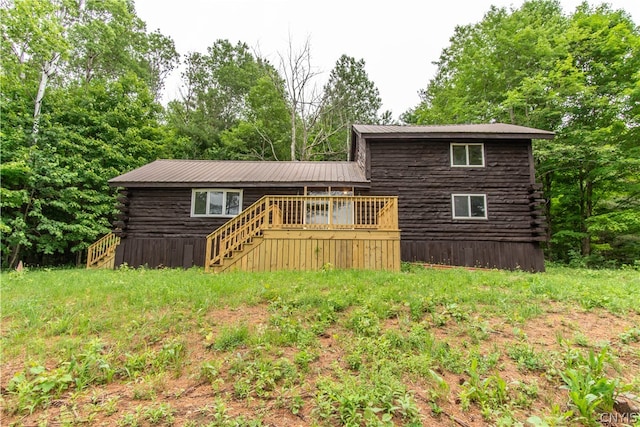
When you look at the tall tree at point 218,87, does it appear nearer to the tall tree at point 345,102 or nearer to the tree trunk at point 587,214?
the tall tree at point 345,102

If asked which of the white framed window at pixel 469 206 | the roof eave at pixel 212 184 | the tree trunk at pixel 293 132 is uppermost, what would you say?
the tree trunk at pixel 293 132

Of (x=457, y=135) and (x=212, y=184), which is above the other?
(x=457, y=135)

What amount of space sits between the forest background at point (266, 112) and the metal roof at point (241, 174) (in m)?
2.68

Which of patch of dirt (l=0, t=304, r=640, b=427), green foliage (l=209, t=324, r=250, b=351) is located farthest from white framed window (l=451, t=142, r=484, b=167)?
green foliage (l=209, t=324, r=250, b=351)

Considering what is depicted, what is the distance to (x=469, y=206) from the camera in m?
11.5

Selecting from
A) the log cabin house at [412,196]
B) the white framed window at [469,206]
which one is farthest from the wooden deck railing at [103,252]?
the white framed window at [469,206]

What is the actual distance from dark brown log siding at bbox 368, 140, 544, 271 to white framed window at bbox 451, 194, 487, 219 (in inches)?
6.5

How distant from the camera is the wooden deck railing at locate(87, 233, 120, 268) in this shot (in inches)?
488

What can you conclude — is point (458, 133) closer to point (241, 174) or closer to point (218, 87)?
point (241, 174)

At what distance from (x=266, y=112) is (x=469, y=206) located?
16.0 metres

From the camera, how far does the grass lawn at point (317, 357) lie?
2.62 m

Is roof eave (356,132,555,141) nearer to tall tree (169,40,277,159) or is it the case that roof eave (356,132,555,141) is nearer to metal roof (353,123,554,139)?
metal roof (353,123,554,139)

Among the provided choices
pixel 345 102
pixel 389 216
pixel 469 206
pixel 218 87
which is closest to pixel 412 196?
pixel 469 206

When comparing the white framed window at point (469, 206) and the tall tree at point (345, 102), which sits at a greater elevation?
the tall tree at point (345, 102)
